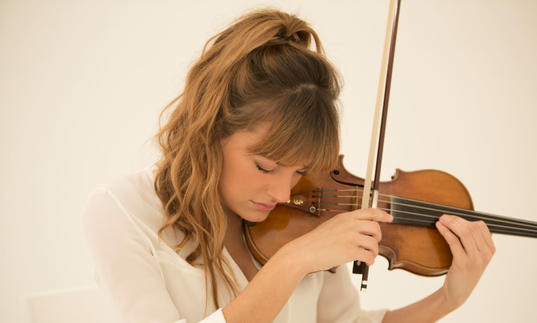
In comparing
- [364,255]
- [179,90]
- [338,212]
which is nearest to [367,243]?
[364,255]

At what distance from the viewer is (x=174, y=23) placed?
163 centimetres

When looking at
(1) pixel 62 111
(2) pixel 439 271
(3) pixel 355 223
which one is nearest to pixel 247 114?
(3) pixel 355 223

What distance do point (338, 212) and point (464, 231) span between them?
0.99ft

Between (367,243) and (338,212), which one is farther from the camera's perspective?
(338,212)

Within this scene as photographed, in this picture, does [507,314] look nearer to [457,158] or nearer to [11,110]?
[457,158]

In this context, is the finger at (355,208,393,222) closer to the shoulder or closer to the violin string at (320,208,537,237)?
the violin string at (320,208,537,237)

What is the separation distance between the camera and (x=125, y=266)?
0.83m

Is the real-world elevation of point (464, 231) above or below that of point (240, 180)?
below

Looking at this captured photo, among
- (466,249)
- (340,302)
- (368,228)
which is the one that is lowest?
(340,302)

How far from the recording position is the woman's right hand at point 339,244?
2.63 feet

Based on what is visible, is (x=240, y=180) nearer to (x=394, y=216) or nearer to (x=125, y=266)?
(x=125, y=266)

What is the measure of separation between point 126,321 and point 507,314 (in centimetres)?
166

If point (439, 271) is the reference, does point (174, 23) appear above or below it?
above

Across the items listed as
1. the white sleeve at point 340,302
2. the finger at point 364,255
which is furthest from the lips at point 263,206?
the white sleeve at point 340,302
